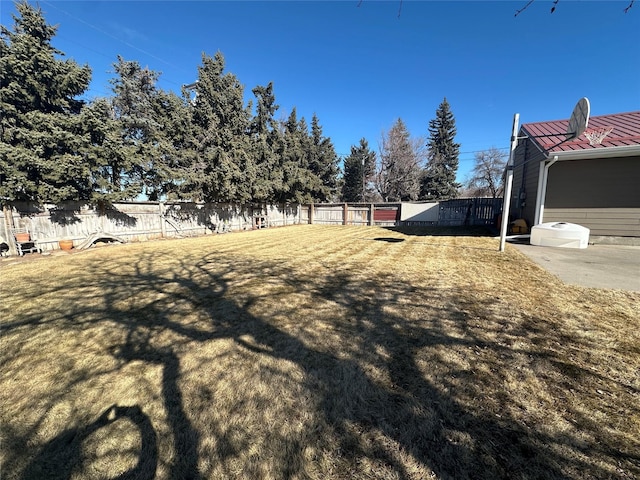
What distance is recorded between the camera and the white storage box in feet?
22.4

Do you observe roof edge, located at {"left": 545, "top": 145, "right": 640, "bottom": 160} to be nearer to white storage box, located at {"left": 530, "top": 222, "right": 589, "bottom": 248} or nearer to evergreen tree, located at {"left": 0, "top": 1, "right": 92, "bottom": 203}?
white storage box, located at {"left": 530, "top": 222, "right": 589, "bottom": 248}

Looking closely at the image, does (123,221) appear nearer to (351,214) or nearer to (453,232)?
(351,214)

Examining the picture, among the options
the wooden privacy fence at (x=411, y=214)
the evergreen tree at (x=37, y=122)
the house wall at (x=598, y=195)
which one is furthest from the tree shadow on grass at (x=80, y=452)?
the wooden privacy fence at (x=411, y=214)

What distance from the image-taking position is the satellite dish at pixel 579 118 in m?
5.39

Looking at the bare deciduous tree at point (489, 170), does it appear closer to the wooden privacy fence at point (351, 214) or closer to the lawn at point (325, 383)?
the wooden privacy fence at point (351, 214)

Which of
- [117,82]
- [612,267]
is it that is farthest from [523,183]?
[117,82]

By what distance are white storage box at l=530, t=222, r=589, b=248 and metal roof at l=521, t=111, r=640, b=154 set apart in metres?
2.16

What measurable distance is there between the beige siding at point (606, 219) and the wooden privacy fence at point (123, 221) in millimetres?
15256

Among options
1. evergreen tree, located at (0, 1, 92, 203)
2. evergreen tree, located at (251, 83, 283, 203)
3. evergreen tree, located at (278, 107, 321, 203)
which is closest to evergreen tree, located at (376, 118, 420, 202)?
evergreen tree, located at (278, 107, 321, 203)

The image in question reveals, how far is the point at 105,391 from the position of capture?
6.81 feet

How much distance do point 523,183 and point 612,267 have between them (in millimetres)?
6659

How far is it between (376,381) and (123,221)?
12354 mm

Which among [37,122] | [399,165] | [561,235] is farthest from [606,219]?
[399,165]

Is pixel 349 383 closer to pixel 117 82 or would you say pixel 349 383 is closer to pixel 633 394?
pixel 633 394
